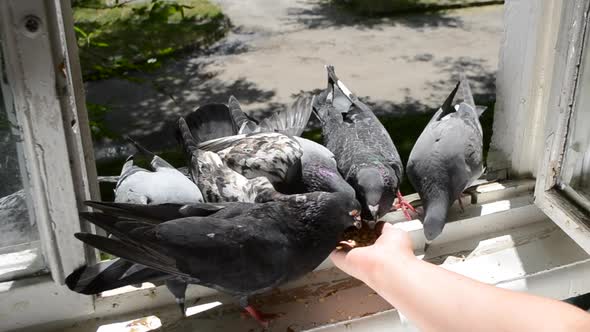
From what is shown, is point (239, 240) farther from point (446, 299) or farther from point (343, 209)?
point (446, 299)

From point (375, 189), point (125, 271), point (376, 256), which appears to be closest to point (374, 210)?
point (375, 189)

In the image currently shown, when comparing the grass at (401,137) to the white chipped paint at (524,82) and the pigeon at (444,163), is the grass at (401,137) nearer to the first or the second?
the pigeon at (444,163)

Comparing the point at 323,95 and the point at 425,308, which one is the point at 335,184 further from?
the point at 323,95

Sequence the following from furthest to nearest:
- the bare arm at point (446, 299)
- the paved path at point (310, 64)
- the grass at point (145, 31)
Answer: the grass at point (145, 31), the paved path at point (310, 64), the bare arm at point (446, 299)


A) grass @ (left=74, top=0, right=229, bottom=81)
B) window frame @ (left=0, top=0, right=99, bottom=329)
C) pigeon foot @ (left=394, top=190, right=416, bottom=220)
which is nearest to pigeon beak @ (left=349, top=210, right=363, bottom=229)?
pigeon foot @ (left=394, top=190, right=416, bottom=220)

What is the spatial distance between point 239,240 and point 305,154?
0.53m

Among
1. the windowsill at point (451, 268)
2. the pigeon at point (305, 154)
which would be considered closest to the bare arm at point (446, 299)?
the windowsill at point (451, 268)

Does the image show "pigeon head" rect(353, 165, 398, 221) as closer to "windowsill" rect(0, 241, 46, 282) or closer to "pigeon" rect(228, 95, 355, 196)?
Result: "pigeon" rect(228, 95, 355, 196)

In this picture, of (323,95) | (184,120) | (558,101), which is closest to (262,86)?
(323,95)

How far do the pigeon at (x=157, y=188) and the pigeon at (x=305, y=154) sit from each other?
0.24 m

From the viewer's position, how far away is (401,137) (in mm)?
3057

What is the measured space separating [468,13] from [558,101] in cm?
384

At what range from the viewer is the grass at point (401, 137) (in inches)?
106

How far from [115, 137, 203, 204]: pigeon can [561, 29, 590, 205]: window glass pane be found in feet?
2.60
